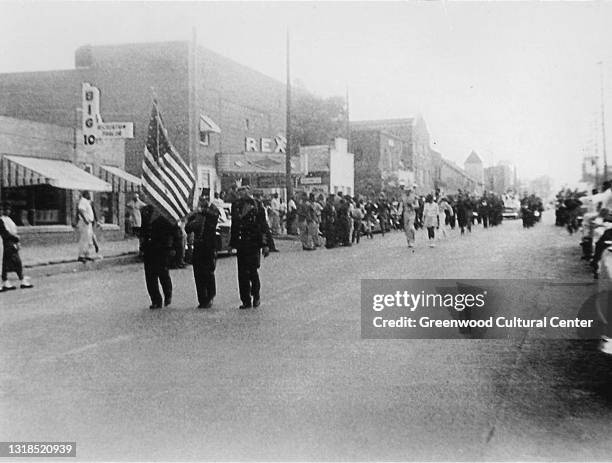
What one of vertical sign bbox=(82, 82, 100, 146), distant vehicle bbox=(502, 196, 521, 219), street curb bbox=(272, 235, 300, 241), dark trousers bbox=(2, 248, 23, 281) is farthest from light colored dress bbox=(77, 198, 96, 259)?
distant vehicle bbox=(502, 196, 521, 219)

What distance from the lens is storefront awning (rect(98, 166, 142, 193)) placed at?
18.9 meters

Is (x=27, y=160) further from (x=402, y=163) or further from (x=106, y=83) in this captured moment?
(x=402, y=163)

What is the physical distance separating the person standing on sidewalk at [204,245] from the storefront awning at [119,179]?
37.1 feet

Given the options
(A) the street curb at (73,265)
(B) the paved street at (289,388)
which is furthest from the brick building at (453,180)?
(A) the street curb at (73,265)

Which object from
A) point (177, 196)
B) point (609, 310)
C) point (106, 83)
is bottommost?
Result: point (609, 310)

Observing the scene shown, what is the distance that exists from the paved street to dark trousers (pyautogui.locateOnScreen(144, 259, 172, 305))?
0.44 m

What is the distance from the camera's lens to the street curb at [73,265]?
11617 mm

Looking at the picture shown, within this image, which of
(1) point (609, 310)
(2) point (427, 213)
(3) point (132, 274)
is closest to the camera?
(1) point (609, 310)

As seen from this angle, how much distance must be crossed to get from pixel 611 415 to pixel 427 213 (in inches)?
466

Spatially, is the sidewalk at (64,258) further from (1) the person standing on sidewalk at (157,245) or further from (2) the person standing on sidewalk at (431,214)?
(2) the person standing on sidewalk at (431,214)

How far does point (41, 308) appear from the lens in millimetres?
8023

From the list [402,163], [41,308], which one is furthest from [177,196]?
[402,163]

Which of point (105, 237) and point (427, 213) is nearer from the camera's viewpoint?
point (427, 213)

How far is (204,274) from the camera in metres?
8.01
